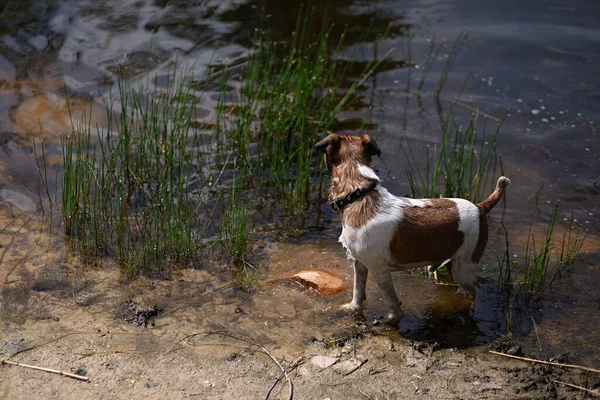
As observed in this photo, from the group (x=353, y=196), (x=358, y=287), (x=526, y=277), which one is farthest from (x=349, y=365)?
(x=526, y=277)

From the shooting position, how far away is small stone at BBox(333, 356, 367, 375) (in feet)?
14.8

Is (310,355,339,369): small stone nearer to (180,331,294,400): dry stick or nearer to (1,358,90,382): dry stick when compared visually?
(180,331,294,400): dry stick

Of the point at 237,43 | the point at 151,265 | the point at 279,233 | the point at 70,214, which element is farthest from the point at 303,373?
the point at 237,43

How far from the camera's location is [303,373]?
4.46m

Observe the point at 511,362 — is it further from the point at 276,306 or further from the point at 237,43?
the point at 237,43

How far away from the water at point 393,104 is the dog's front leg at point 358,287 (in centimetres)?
12

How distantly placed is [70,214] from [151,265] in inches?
38.2

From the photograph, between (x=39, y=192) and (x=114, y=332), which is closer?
(x=114, y=332)

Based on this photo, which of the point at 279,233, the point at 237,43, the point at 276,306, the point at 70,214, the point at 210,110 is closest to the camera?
the point at 276,306

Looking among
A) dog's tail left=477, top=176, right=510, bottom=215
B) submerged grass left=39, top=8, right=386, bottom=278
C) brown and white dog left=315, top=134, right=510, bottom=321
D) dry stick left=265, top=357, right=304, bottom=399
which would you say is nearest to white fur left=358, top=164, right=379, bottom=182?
brown and white dog left=315, top=134, right=510, bottom=321

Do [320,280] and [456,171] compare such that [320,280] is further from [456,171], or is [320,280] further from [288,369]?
[456,171]

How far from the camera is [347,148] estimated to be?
509 centimetres

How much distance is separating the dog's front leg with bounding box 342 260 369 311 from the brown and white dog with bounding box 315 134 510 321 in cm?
6

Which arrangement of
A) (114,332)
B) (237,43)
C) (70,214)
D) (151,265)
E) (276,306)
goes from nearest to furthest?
(114,332) < (276,306) < (151,265) < (70,214) < (237,43)
